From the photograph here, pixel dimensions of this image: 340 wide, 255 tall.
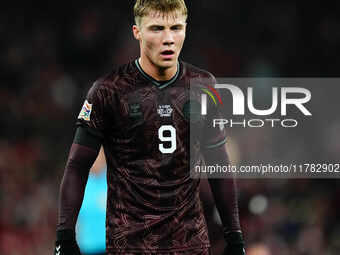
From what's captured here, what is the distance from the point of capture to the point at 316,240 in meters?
9.15

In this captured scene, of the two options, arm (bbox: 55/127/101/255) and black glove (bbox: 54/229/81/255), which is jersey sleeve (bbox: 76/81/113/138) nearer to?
arm (bbox: 55/127/101/255)

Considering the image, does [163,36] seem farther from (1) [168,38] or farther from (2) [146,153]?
(2) [146,153]

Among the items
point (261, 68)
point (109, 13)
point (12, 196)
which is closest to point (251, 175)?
point (261, 68)

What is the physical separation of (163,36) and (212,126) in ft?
2.07

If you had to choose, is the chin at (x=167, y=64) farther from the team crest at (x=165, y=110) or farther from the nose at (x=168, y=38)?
the team crest at (x=165, y=110)

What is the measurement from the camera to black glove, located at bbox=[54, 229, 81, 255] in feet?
15.6

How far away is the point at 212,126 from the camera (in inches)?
194

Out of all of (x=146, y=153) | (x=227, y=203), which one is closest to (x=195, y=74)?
(x=146, y=153)

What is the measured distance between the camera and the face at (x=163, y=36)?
471 centimetres

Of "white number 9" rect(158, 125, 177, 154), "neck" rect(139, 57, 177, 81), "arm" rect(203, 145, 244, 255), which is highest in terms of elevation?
"neck" rect(139, 57, 177, 81)

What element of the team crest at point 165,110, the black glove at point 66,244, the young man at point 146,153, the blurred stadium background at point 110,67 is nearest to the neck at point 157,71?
the young man at point 146,153

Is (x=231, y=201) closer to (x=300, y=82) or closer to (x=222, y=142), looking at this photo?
(x=222, y=142)

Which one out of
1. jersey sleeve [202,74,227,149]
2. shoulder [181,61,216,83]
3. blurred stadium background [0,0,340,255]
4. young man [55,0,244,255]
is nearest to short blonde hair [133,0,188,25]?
young man [55,0,244,255]

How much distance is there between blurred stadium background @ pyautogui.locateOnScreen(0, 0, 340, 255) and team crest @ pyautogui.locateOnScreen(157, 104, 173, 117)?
4.17 m
